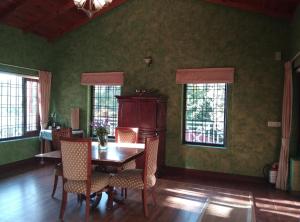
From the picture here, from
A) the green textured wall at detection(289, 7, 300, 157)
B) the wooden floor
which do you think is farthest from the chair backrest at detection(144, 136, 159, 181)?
the green textured wall at detection(289, 7, 300, 157)

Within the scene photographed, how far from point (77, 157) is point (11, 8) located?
3.70 metres

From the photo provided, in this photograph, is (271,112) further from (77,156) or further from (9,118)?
(9,118)

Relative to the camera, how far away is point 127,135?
4609 mm

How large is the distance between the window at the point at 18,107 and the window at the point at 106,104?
1470mm

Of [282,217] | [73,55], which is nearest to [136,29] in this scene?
[73,55]

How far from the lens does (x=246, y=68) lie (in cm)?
502

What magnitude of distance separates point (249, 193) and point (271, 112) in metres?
1.60

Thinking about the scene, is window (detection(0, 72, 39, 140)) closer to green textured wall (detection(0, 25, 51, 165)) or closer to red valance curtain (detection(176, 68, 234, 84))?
green textured wall (detection(0, 25, 51, 165))

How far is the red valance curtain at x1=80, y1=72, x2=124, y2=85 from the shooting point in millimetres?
6023

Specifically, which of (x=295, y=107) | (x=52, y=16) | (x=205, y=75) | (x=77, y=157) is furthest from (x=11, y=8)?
(x=295, y=107)

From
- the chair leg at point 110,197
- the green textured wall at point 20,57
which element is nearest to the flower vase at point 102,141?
the chair leg at point 110,197

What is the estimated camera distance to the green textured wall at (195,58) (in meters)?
4.93

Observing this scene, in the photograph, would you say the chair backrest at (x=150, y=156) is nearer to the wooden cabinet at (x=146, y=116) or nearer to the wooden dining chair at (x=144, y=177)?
the wooden dining chair at (x=144, y=177)

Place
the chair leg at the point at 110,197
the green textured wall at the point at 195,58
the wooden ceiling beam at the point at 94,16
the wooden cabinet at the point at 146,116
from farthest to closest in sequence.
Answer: the wooden ceiling beam at the point at 94,16, the wooden cabinet at the point at 146,116, the green textured wall at the point at 195,58, the chair leg at the point at 110,197
